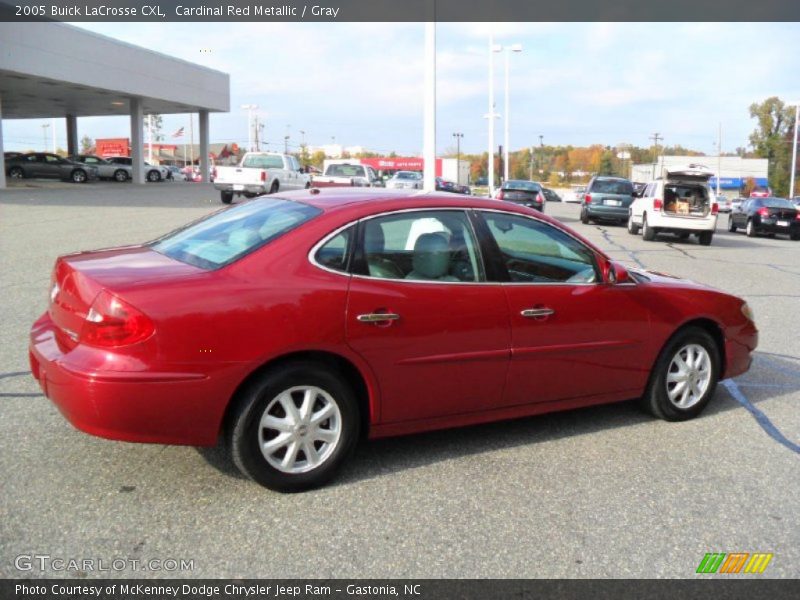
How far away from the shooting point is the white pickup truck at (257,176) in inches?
1054

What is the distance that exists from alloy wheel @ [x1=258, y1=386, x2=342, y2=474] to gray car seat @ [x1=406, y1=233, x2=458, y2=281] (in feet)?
2.95

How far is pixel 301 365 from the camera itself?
12.6 feet

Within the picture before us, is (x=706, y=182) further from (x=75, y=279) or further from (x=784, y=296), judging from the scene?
(x=75, y=279)

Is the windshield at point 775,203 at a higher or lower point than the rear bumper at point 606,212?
higher

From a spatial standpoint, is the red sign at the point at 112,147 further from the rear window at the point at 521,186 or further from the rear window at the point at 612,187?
the rear window at the point at 612,187

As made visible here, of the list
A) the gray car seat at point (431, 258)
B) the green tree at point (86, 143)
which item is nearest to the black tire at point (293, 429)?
the gray car seat at point (431, 258)

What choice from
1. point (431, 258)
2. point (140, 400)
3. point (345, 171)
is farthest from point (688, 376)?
point (345, 171)

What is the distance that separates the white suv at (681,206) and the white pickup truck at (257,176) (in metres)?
11.7

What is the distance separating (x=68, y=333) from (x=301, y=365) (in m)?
1.18

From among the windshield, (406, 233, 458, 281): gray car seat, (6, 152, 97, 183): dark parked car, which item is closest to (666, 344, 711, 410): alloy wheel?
(406, 233, 458, 281): gray car seat

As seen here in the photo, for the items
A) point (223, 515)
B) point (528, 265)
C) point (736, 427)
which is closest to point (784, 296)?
point (736, 427)

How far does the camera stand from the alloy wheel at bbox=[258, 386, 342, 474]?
384cm
